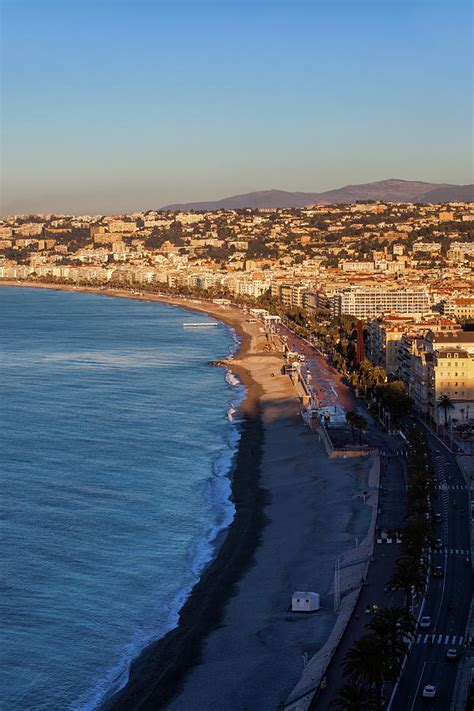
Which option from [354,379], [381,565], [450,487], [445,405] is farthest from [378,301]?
[381,565]

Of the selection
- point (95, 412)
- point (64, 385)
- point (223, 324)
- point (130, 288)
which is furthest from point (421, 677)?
point (130, 288)

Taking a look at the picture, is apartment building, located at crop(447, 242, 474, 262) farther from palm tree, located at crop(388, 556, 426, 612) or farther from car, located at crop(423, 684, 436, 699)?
car, located at crop(423, 684, 436, 699)

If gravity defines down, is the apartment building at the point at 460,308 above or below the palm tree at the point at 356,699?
above

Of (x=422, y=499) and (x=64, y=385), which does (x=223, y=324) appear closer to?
(x=64, y=385)

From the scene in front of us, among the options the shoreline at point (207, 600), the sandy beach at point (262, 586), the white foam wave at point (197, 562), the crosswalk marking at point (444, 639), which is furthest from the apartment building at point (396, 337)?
the crosswalk marking at point (444, 639)

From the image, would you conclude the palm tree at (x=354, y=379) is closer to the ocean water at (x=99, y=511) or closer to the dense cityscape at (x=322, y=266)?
the dense cityscape at (x=322, y=266)
